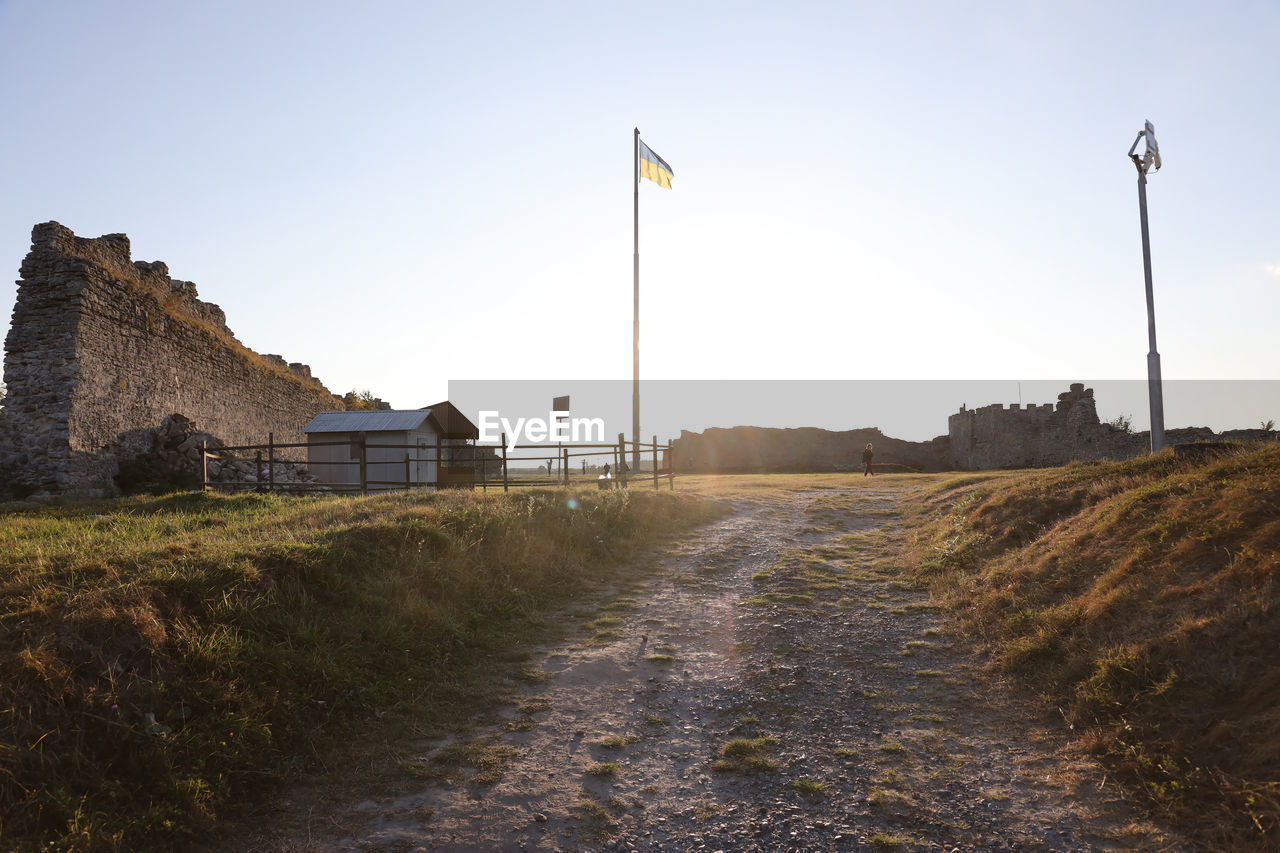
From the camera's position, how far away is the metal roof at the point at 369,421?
21.8 m

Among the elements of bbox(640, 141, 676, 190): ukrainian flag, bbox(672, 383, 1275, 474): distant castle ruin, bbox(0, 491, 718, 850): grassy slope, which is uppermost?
bbox(640, 141, 676, 190): ukrainian flag

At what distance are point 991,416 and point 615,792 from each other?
32919mm

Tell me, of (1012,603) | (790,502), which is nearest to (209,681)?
(1012,603)

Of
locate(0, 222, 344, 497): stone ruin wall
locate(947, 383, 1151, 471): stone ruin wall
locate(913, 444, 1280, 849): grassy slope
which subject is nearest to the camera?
locate(913, 444, 1280, 849): grassy slope

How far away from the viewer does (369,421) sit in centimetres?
2248

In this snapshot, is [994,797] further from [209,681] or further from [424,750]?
[209,681]

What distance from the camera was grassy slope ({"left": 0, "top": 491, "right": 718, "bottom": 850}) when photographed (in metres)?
3.76

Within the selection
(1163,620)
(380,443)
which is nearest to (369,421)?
(380,443)

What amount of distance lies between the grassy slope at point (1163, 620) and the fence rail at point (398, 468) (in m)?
9.87

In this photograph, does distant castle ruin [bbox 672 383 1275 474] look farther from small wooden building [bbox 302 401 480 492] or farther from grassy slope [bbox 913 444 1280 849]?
grassy slope [bbox 913 444 1280 849]

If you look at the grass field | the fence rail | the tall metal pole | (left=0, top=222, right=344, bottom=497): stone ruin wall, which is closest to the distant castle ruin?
the fence rail

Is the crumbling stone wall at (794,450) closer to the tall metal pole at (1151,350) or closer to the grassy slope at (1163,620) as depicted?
the tall metal pole at (1151,350)

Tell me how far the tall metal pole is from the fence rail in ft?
34.8

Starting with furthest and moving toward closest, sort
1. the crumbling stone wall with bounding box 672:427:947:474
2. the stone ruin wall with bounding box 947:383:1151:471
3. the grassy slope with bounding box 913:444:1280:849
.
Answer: the crumbling stone wall with bounding box 672:427:947:474 < the stone ruin wall with bounding box 947:383:1151:471 < the grassy slope with bounding box 913:444:1280:849
